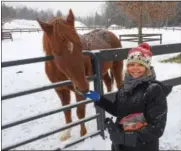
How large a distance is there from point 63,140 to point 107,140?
0.66 metres

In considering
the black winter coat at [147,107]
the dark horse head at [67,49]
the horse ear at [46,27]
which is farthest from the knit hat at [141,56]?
the horse ear at [46,27]

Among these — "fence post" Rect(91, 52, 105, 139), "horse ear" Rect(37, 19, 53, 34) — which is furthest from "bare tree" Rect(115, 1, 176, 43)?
"horse ear" Rect(37, 19, 53, 34)

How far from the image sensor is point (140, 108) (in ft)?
8.05

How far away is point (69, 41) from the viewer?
3.45m

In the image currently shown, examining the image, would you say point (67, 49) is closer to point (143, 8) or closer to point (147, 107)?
point (147, 107)

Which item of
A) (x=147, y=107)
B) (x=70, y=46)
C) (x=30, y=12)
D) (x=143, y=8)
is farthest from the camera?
(x=30, y=12)

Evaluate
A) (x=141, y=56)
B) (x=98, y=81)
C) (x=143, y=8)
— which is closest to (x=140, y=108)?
(x=141, y=56)

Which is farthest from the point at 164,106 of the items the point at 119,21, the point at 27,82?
the point at 119,21

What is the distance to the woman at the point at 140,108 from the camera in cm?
236

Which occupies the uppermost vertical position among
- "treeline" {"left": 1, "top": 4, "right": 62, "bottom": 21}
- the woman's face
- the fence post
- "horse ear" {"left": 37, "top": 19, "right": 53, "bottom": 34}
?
"treeline" {"left": 1, "top": 4, "right": 62, "bottom": 21}

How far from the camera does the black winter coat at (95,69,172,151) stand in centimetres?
235

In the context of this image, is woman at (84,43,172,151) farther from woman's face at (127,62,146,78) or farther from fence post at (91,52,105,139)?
fence post at (91,52,105,139)

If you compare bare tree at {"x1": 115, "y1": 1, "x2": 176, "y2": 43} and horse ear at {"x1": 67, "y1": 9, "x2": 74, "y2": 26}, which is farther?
bare tree at {"x1": 115, "y1": 1, "x2": 176, "y2": 43}

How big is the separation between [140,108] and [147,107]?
72mm
